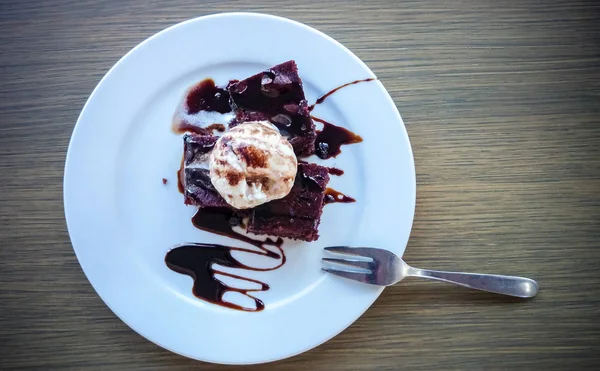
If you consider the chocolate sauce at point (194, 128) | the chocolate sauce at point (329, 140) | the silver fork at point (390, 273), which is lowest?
the silver fork at point (390, 273)

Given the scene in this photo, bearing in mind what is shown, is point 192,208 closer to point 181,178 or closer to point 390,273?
point 181,178

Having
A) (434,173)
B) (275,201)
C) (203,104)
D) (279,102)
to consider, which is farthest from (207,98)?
(434,173)

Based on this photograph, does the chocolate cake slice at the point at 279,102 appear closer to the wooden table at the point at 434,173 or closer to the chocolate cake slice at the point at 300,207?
the chocolate cake slice at the point at 300,207

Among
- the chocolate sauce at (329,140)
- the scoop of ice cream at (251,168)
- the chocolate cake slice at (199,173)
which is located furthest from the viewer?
the chocolate sauce at (329,140)

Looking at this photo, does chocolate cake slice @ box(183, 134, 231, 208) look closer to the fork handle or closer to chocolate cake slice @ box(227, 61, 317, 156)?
chocolate cake slice @ box(227, 61, 317, 156)

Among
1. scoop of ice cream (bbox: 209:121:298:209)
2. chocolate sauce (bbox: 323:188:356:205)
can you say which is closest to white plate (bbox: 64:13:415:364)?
chocolate sauce (bbox: 323:188:356:205)

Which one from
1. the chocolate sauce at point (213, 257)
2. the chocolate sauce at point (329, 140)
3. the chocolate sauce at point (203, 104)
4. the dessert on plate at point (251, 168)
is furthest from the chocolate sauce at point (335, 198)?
the chocolate sauce at point (203, 104)

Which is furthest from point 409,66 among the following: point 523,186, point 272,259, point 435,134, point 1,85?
point 1,85
